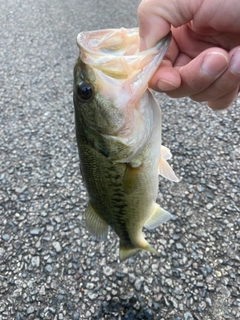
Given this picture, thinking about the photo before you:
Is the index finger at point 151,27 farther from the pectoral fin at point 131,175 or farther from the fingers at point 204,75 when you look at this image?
the pectoral fin at point 131,175

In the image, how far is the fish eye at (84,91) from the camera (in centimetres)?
109

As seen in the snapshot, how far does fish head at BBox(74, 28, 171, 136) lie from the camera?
103 cm

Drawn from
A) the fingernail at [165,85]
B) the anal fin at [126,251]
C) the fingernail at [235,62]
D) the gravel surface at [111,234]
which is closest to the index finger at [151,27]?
the fingernail at [165,85]

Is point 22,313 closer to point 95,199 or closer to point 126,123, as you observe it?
point 95,199

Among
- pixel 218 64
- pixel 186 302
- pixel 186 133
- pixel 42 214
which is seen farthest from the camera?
pixel 186 133

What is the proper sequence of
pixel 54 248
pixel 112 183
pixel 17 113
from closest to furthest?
pixel 112 183
pixel 54 248
pixel 17 113

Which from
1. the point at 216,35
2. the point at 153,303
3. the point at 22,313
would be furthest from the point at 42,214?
the point at 216,35

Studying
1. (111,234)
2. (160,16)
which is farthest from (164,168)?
(111,234)

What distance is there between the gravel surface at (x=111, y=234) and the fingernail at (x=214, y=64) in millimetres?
1221

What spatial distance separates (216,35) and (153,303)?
1.31 metres

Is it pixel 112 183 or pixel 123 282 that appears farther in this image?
pixel 123 282

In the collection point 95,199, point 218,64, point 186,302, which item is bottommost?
point 186,302

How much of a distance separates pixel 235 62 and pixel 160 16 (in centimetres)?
27

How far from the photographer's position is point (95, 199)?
1.31m
